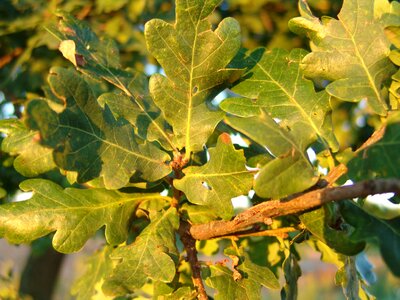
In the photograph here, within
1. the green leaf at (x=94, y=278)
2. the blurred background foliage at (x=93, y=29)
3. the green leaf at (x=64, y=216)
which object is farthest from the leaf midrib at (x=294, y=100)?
the blurred background foliage at (x=93, y=29)

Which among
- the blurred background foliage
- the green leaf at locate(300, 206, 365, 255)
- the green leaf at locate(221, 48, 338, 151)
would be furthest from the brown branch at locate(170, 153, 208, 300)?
the blurred background foliage

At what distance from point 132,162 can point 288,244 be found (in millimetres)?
313

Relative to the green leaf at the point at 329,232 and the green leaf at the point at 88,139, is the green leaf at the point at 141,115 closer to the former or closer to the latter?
the green leaf at the point at 88,139

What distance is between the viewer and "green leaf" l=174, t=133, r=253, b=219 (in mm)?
843

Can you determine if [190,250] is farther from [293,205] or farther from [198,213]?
[293,205]

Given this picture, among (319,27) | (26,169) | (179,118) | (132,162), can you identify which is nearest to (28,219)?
(26,169)

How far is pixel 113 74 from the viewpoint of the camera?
3.47ft

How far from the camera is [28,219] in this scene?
0.87 metres

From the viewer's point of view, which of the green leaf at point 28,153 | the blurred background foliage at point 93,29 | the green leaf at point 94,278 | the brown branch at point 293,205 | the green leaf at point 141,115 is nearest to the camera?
the brown branch at point 293,205

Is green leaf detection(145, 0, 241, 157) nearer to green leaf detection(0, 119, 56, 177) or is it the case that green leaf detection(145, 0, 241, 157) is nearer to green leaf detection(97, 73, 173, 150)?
green leaf detection(97, 73, 173, 150)

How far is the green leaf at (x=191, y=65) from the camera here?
881mm

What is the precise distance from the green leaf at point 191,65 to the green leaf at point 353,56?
0.44ft

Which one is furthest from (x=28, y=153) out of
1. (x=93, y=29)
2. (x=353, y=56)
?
(x=93, y=29)

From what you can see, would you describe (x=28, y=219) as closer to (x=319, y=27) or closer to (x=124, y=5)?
(x=319, y=27)
